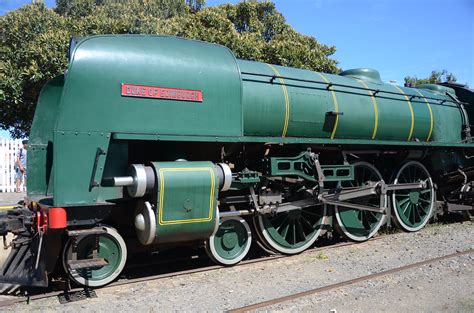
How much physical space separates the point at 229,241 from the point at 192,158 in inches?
49.0

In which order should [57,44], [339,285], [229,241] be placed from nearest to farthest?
[339,285] → [229,241] → [57,44]

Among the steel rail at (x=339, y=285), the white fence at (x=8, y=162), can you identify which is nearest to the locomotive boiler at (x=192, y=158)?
the steel rail at (x=339, y=285)

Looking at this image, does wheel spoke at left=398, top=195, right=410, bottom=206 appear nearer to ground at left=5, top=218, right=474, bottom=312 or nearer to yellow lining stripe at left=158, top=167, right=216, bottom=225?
ground at left=5, top=218, right=474, bottom=312

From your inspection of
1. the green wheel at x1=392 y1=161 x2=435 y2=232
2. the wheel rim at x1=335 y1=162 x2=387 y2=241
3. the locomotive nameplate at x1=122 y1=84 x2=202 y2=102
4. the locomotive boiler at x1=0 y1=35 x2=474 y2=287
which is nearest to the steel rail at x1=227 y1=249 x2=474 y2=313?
the locomotive boiler at x1=0 y1=35 x2=474 y2=287

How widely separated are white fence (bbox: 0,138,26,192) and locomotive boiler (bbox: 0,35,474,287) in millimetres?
11612

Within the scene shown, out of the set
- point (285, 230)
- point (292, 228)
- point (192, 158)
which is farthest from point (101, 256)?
point (292, 228)

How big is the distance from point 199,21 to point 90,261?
9710mm

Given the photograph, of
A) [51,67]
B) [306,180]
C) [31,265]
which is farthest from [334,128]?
[51,67]

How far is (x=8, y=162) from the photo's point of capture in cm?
1602

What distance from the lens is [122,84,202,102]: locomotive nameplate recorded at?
489 centimetres

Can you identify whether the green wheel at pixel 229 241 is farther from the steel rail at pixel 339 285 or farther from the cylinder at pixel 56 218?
the cylinder at pixel 56 218

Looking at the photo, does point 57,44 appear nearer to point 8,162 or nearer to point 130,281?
point 130,281

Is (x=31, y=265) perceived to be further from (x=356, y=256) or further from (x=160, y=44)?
(x=356, y=256)

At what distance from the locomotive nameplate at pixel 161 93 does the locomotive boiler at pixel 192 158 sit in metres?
0.02
